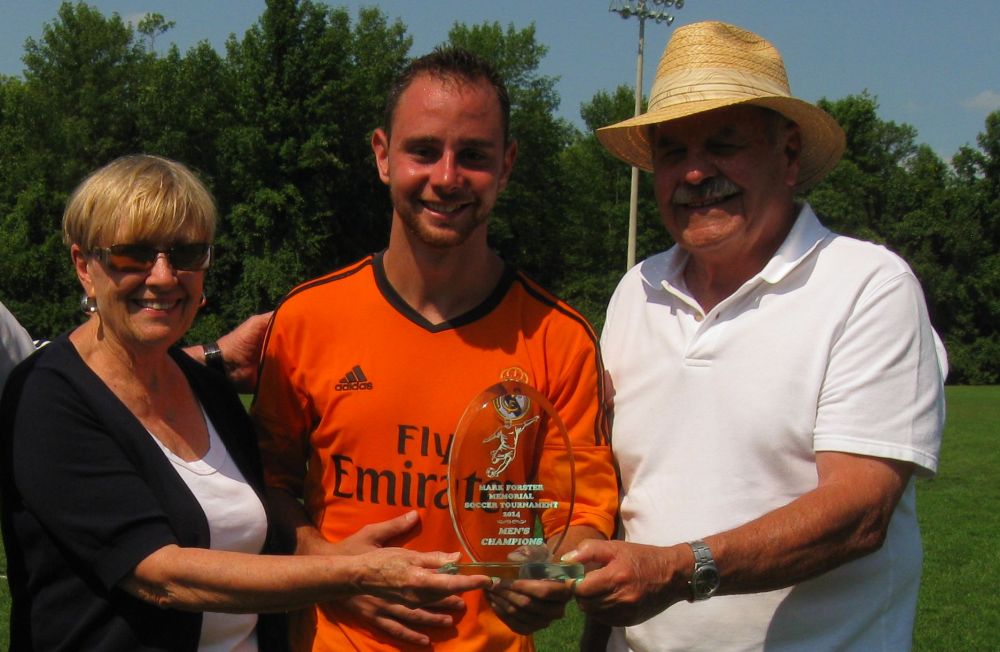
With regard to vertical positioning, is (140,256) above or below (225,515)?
above

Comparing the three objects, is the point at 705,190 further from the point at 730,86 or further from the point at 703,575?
the point at 703,575

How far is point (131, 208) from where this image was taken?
2895mm

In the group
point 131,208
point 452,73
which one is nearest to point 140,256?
point 131,208

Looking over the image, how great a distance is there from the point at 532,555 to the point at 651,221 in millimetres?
50346

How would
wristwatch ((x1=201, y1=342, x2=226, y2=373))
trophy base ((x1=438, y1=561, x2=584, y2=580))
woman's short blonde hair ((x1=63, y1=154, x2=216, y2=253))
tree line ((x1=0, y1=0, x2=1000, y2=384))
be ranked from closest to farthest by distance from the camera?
trophy base ((x1=438, y1=561, x2=584, y2=580)) → woman's short blonde hair ((x1=63, y1=154, x2=216, y2=253)) → wristwatch ((x1=201, y1=342, x2=226, y2=373)) → tree line ((x1=0, y1=0, x2=1000, y2=384))

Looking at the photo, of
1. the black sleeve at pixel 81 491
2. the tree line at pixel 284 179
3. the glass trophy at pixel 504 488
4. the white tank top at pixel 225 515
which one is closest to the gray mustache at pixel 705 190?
the glass trophy at pixel 504 488

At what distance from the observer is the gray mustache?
10.6 ft

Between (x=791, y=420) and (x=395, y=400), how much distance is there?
115 cm

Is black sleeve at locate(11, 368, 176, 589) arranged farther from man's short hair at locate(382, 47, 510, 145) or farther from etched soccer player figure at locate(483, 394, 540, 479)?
man's short hair at locate(382, 47, 510, 145)

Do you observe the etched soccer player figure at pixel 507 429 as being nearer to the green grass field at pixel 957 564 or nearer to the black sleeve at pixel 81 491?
the black sleeve at pixel 81 491

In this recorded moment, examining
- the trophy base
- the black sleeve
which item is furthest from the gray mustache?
the black sleeve

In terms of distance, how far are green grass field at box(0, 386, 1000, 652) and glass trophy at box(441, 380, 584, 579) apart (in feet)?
14.8

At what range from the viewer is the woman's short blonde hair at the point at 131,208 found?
2.90m

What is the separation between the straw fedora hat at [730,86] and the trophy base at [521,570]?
1409 mm
